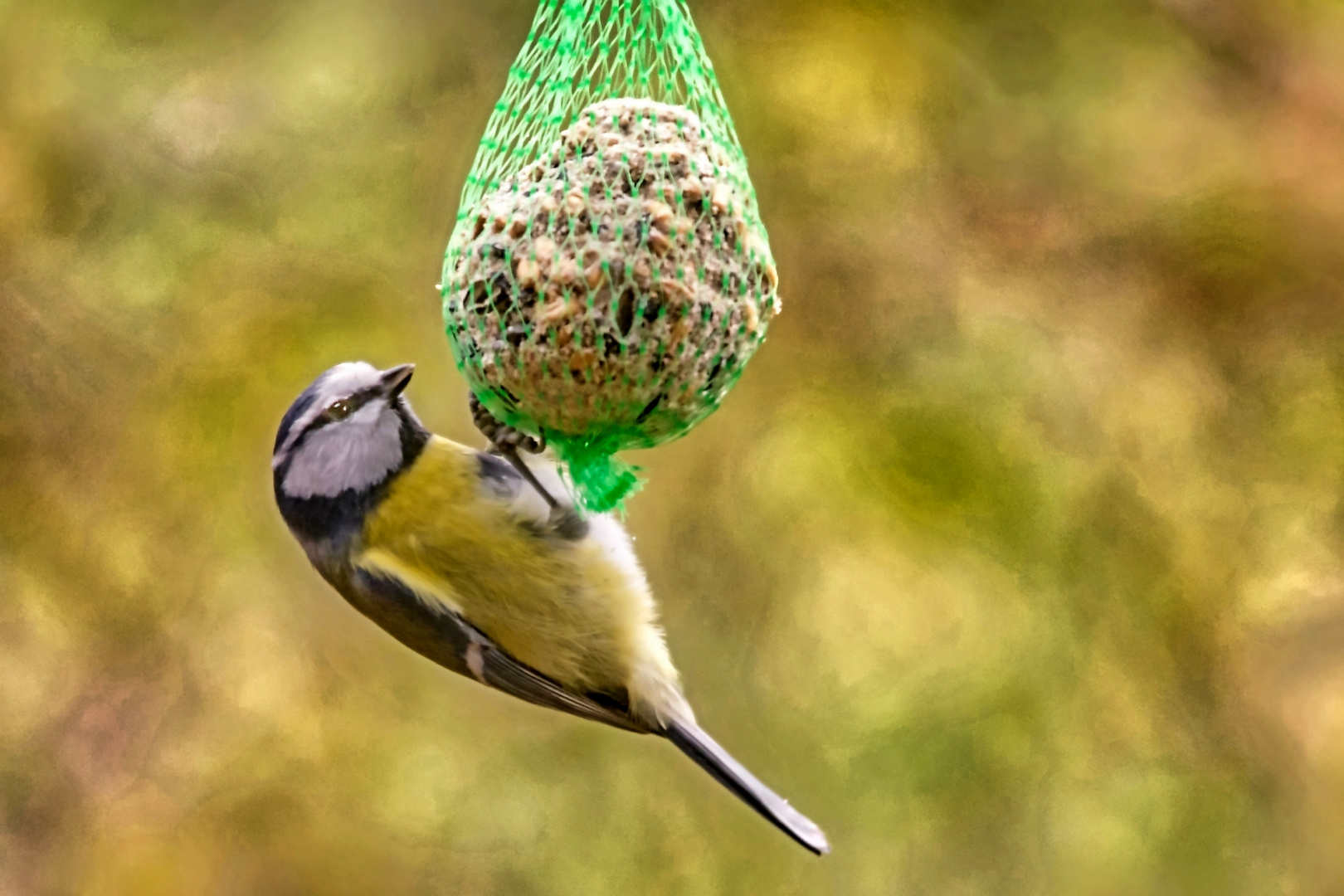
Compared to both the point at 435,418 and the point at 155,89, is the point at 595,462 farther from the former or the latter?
the point at 155,89

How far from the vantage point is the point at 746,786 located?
7.16 ft

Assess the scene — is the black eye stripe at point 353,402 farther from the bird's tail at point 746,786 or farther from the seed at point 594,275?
the bird's tail at point 746,786

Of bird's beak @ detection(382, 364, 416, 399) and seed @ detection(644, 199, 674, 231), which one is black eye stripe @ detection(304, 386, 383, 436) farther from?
seed @ detection(644, 199, 674, 231)

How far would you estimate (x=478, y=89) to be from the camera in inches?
138

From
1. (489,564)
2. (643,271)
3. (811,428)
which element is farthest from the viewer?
(811,428)

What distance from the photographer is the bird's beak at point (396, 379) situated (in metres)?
2.03

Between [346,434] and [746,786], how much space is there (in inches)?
38.3

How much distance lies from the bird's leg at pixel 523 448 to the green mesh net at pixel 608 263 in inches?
9.2

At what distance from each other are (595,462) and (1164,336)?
2249 mm

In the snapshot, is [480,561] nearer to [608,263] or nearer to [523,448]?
[523,448]

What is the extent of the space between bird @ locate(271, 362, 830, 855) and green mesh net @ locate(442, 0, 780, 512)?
39 centimetres

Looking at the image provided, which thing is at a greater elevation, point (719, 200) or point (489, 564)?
point (719, 200)

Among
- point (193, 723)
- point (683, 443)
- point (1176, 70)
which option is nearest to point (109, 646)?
point (193, 723)

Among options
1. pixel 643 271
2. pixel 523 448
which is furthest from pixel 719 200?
pixel 523 448
